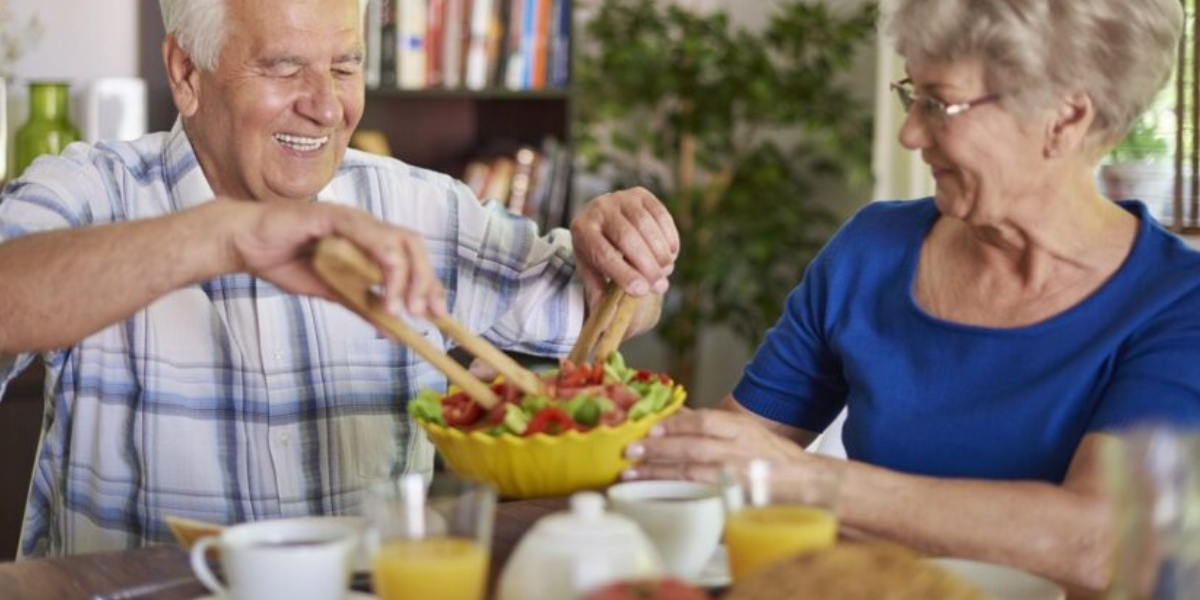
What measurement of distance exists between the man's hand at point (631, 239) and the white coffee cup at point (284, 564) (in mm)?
852

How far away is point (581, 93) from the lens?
15.8 feet

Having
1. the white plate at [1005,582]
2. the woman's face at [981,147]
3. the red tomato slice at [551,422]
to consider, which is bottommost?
the white plate at [1005,582]

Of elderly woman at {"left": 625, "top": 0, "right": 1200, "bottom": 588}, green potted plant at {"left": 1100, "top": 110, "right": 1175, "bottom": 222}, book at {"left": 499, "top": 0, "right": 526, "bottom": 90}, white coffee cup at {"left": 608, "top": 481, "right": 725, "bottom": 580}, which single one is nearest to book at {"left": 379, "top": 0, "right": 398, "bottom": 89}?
book at {"left": 499, "top": 0, "right": 526, "bottom": 90}

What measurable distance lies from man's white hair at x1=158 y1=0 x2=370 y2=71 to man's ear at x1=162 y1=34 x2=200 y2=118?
0.04 ft

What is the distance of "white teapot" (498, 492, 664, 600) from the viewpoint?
3.55 ft

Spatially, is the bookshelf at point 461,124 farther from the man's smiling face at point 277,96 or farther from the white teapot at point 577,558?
the white teapot at point 577,558

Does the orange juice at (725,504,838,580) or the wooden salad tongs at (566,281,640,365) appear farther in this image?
the wooden salad tongs at (566,281,640,365)

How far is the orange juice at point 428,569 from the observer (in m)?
1.12

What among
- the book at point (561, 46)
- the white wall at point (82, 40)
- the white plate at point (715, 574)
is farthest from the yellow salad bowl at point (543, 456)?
the book at point (561, 46)

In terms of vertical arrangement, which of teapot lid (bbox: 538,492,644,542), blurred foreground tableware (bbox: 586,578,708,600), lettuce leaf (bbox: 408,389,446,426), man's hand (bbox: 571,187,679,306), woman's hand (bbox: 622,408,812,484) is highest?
man's hand (bbox: 571,187,679,306)

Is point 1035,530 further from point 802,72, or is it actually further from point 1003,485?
point 802,72

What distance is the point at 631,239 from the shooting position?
6.69 feet

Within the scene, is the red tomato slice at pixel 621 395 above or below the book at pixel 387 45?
below

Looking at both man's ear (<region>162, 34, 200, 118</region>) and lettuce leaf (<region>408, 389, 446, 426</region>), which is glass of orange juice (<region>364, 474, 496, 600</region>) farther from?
man's ear (<region>162, 34, 200, 118</region>)
